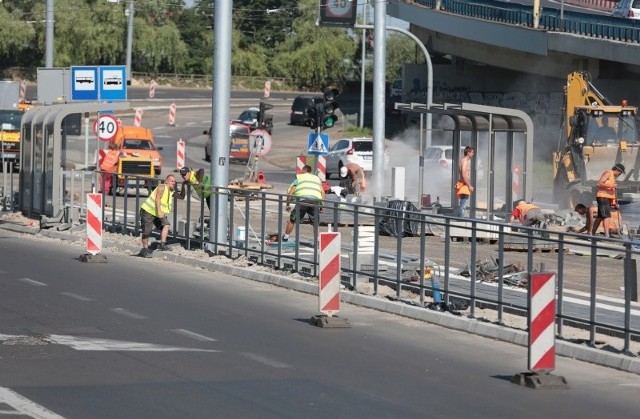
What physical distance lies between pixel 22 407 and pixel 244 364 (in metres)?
2.93

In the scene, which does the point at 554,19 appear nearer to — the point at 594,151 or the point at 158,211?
the point at 594,151

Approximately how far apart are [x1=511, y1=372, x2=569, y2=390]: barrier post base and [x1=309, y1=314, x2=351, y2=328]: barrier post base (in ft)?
11.8

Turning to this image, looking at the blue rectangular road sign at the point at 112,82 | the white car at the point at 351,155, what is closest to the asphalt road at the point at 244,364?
the blue rectangular road sign at the point at 112,82

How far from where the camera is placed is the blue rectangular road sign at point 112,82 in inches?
1256

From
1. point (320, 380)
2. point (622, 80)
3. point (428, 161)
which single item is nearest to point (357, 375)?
point (320, 380)

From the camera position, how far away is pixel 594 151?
34.2m

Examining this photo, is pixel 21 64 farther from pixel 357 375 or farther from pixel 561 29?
pixel 357 375

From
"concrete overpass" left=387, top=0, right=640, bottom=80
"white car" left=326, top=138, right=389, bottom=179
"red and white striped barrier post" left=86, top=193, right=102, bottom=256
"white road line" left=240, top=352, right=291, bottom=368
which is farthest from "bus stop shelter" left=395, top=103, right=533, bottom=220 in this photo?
"white car" left=326, top=138, right=389, bottom=179

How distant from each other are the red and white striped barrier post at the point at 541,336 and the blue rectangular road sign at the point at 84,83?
843 inches

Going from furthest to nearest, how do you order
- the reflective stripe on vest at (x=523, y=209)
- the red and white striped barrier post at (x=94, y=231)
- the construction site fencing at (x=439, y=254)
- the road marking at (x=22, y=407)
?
the reflective stripe on vest at (x=523, y=209) → the red and white striped barrier post at (x=94, y=231) → the construction site fencing at (x=439, y=254) → the road marking at (x=22, y=407)

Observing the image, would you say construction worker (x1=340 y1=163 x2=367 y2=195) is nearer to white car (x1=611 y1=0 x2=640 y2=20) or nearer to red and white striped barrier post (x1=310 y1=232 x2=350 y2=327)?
white car (x1=611 y1=0 x2=640 y2=20)

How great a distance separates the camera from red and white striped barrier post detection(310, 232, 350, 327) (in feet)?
50.2

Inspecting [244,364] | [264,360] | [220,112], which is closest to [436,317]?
[264,360]

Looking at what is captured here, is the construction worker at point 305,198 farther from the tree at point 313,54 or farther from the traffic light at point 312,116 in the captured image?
the tree at point 313,54
